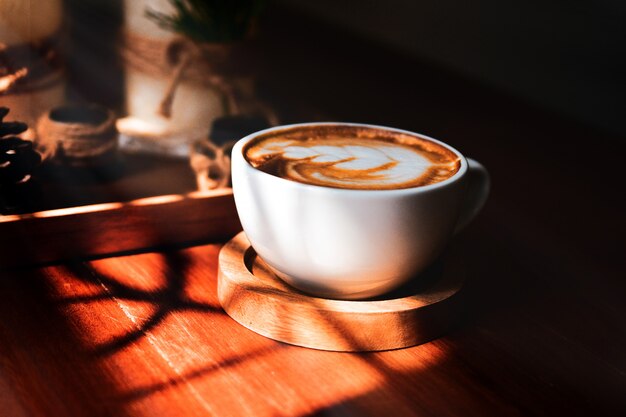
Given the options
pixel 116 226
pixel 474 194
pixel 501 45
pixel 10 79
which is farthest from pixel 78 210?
pixel 501 45

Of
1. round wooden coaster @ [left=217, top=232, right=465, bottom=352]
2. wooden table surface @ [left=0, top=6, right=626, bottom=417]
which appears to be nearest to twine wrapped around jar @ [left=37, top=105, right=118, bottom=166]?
wooden table surface @ [left=0, top=6, right=626, bottom=417]

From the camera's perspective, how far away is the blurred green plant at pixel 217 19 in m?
0.99

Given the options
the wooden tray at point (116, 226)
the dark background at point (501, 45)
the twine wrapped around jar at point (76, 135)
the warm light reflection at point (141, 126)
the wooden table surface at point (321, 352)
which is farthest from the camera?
the dark background at point (501, 45)

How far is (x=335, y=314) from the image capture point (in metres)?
0.57

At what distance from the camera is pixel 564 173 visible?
1092mm

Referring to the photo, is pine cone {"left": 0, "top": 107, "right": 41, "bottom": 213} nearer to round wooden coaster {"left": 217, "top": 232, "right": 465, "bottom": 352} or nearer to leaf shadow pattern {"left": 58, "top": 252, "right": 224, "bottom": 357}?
leaf shadow pattern {"left": 58, "top": 252, "right": 224, "bottom": 357}

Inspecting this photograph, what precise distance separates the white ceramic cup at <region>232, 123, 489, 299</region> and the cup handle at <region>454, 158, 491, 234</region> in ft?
0.24

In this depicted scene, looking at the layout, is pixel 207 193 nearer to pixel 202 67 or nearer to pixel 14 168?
pixel 14 168

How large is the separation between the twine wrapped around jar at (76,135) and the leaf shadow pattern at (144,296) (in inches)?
6.7

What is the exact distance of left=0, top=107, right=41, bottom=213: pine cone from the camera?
0.71 m

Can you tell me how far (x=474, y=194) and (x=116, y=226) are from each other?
335 mm

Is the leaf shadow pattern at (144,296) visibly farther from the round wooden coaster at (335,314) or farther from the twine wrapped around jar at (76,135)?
Result: the twine wrapped around jar at (76,135)

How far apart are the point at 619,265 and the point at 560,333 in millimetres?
190

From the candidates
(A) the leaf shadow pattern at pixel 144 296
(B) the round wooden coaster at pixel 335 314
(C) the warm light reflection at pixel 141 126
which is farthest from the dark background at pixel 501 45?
(B) the round wooden coaster at pixel 335 314
